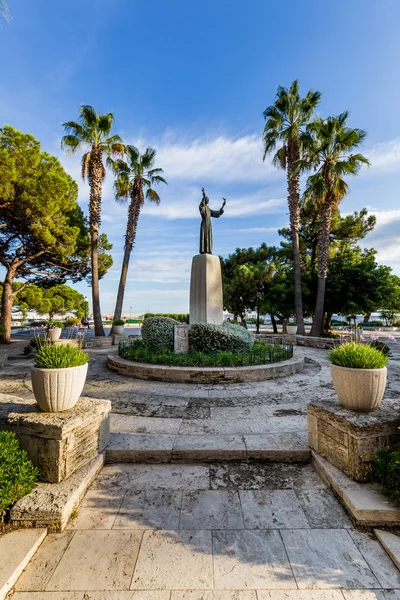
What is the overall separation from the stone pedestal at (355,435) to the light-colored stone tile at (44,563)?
2799 mm

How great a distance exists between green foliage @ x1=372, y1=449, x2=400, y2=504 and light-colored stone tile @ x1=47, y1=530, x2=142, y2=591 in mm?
2297

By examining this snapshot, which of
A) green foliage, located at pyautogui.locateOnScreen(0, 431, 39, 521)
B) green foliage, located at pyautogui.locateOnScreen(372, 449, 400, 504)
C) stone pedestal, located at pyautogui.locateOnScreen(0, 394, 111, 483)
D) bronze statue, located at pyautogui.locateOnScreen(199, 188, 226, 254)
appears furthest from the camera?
bronze statue, located at pyautogui.locateOnScreen(199, 188, 226, 254)

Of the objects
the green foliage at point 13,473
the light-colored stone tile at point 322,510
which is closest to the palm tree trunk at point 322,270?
the light-colored stone tile at point 322,510

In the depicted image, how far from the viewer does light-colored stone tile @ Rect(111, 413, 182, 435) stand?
13.8 feet

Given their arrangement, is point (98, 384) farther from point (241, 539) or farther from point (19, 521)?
point (241, 539)

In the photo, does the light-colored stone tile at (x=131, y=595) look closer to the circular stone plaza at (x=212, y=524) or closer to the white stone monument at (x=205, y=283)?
the circular stone plaza at (x=212, y=524)

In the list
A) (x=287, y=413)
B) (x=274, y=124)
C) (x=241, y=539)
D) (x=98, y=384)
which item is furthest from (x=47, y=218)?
(x=241, y=539)

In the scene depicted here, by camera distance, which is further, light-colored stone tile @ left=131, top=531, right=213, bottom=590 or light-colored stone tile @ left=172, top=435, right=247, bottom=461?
light-colored stone tile @ left=172, top=435, right=247, bottom=461

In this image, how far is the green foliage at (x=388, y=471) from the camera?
8.12ft

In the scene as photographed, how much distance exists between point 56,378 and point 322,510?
307 cm

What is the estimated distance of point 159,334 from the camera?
9664 millimetres

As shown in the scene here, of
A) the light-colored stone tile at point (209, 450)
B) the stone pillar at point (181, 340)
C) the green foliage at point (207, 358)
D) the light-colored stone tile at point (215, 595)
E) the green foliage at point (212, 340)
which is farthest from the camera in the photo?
the green foliage at point (212, 340)

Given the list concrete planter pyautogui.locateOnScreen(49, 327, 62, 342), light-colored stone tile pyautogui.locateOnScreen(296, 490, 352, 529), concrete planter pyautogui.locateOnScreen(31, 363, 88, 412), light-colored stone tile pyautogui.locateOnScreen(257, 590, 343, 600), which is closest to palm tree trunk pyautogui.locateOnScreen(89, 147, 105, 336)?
concrete planter pyautogui.locateOnScreen(49, 327, 62, 342)

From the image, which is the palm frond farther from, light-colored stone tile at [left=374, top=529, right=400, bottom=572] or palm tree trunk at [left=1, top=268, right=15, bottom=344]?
light-colored stone tile at [left=374, top=529, right=400, bottom=572]
